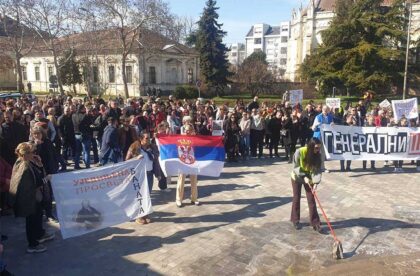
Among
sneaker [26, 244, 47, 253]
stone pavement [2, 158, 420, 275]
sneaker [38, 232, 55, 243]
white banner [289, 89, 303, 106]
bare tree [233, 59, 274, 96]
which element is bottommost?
stone pavement [2, 158, 420, 275]

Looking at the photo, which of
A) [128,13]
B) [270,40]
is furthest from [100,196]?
[270,40]

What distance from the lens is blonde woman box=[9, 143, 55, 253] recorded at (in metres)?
6.76

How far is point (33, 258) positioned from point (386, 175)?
10.2m

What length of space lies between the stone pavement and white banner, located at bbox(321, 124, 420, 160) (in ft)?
6.34

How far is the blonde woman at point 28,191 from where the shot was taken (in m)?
6.76

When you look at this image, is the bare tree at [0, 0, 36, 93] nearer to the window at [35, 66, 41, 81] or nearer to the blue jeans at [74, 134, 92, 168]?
the window at [35, 66, 41, 81]

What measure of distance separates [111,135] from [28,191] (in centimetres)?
411

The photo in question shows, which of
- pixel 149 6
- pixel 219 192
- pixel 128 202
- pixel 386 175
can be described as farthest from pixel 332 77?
pixel 128 202

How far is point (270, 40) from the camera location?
6255 inches

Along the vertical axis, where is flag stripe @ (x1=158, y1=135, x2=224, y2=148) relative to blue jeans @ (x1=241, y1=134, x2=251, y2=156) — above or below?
above

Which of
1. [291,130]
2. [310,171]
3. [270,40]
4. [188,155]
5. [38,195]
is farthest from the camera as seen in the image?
[270,40]

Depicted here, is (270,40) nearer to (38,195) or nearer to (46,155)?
(46,155)

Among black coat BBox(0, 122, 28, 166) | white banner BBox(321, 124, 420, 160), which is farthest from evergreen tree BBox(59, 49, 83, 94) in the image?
white banner BBox(321, 124, 420, 160)

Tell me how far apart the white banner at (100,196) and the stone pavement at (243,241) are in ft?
1.27
